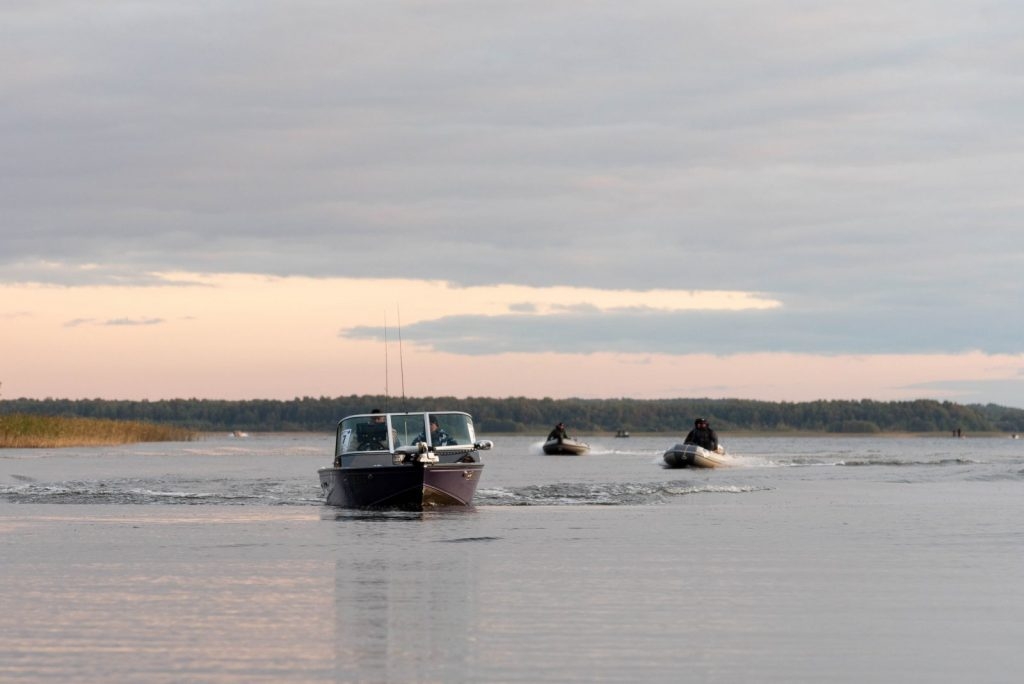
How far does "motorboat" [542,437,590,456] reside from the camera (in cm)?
10044

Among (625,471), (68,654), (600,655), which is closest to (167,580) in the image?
(68,654)

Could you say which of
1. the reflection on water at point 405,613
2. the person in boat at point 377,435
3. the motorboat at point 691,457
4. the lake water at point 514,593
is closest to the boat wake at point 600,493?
the lake water at point 514,593

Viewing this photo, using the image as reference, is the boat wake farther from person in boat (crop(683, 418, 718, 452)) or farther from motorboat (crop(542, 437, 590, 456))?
motorboat (crop(542, 437, 590, 456))

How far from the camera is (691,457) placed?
219 ft

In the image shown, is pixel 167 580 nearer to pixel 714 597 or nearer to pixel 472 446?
pixel 714 597

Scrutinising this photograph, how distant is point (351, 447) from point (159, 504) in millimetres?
6832

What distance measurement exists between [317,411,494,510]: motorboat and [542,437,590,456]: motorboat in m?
65.4

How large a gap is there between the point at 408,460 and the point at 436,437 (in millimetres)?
1006

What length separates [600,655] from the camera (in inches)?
533

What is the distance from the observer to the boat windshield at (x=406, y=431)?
34250mm

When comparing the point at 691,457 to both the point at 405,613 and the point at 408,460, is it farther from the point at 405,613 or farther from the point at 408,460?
the point at 405,613

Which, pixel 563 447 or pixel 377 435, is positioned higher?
pixel 563 447

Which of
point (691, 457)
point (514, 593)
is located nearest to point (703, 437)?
point (691, 457)

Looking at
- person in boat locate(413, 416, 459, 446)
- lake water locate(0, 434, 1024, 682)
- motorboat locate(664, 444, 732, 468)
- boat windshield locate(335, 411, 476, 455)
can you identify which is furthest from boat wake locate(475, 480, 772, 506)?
motorboat locate(664, 444, 732, 468)
